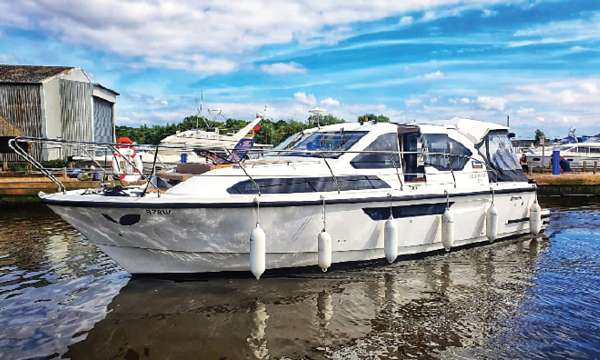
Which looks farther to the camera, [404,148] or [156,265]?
[404,148]

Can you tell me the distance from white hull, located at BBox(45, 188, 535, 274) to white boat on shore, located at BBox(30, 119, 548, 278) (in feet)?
0.05

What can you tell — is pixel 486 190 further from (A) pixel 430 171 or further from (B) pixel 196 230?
(B) pixel 196 230

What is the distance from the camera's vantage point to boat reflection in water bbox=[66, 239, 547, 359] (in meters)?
5.07

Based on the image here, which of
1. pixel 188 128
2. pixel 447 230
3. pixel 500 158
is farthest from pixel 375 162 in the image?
pixel 188 128

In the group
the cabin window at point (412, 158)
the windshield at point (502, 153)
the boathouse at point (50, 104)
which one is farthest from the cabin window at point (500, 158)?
the boathouse at point (50, 104)

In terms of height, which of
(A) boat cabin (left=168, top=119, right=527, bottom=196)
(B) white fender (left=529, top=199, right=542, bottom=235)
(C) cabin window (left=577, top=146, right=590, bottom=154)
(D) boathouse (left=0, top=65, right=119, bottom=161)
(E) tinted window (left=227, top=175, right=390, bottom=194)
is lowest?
(B) white fender (left=529, top=199, right=542, bottom=235)

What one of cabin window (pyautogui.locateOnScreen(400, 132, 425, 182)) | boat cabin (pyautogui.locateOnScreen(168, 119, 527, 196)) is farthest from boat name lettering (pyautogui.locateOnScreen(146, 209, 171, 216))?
cabin window (pyautogui.locateOnScreen(400, 132, 425, 182))

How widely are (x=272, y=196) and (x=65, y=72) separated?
80.5ft

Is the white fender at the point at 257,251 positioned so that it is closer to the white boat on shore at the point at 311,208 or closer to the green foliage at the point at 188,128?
the white boat on shore at the point at 311,208

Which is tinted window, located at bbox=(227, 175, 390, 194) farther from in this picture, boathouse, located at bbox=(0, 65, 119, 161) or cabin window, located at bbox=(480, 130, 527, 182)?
boathouse, located at bbox=(0, 65, 119, 161)

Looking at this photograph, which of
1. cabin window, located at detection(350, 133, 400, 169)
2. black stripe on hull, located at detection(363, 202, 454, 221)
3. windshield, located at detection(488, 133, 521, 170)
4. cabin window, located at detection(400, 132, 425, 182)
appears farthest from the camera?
windshield, located at detection(488, 133, 521, 170)

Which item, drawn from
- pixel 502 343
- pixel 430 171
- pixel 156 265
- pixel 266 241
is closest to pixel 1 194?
pixel 156 265

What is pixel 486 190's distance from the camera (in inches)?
348

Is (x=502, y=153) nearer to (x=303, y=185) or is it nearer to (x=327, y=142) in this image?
(x=327, y=142)
